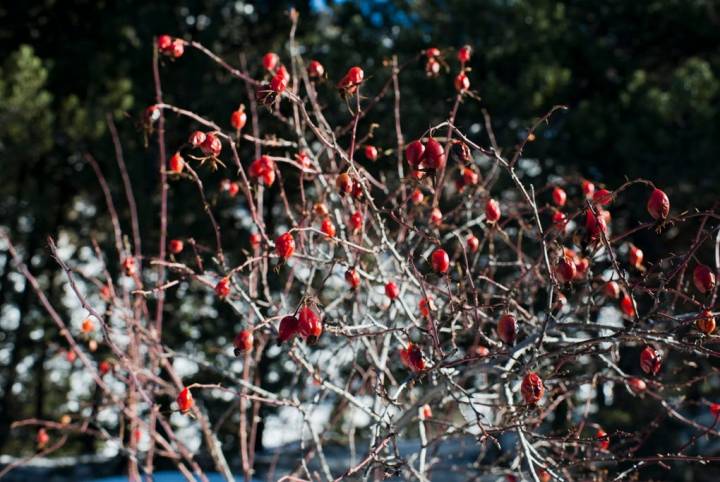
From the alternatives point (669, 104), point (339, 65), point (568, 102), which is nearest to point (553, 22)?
point (568, 102)

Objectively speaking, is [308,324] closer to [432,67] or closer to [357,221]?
[357,221]

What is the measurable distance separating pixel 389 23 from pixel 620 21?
2.11 meters

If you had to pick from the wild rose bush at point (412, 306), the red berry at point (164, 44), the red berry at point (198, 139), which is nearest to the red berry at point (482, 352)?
the wild rose bush at point (412, 306)

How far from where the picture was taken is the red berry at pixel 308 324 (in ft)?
4.45

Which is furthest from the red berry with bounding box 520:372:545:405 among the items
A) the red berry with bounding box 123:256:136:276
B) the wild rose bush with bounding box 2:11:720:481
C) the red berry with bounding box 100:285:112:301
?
the red berry with bounding box 100:285:112:301

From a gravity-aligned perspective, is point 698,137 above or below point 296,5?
below

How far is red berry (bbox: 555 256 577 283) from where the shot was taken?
4.69 feet

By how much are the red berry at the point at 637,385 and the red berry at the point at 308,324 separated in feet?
3.79

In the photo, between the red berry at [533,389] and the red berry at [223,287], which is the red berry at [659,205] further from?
the red berry at [223,287]

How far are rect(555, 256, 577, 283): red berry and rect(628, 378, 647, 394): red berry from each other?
816mm

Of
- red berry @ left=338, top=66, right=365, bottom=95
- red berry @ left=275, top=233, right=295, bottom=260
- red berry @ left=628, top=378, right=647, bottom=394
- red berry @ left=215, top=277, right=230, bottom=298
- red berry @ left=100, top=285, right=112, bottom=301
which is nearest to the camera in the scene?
red berry @ left=275, top=233, right=295, bottom=260

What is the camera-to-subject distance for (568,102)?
641cm

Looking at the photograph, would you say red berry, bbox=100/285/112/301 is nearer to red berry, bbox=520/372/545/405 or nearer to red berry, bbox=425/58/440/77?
red berry, bbox=425/58/440/77

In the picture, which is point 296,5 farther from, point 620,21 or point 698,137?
point 698,137
